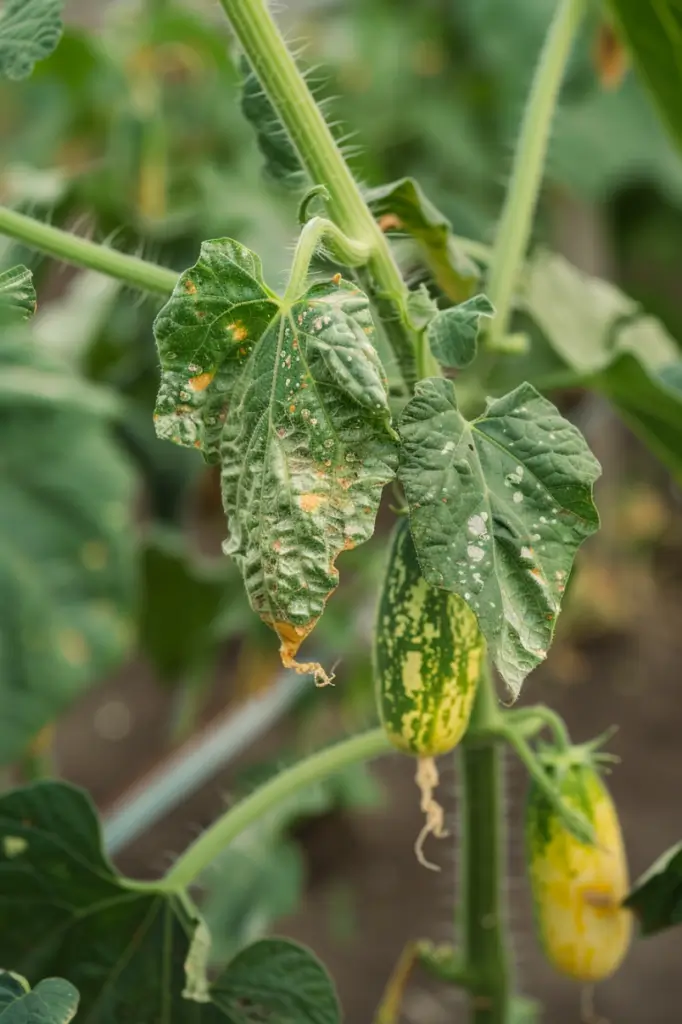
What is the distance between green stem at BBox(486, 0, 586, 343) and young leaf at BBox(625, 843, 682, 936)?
0.38m

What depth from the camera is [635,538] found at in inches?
114

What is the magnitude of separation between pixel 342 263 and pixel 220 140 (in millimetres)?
1984

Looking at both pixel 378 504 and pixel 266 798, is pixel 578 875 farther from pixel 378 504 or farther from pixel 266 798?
pixel 378 504

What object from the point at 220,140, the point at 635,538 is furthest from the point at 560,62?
the point at 635,538

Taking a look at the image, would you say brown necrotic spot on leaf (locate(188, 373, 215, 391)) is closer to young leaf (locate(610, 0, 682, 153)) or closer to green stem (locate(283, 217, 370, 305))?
green stem (locate(283, 217, 370, 305))

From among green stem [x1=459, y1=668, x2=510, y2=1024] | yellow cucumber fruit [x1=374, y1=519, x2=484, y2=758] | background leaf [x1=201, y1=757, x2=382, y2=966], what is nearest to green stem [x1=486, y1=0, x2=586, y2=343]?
yellow cucumber fruit [x1=374, y1=519, x2=484, y2=758]

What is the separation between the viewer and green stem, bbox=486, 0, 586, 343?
0.86m

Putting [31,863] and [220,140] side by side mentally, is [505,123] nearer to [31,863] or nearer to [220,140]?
[220,140]

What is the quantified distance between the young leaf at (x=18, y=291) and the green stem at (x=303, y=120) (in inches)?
6.7

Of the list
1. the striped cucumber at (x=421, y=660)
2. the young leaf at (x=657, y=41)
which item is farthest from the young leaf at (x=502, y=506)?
the young leaf at (x=657, y=41)

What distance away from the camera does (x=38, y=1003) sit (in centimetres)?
63

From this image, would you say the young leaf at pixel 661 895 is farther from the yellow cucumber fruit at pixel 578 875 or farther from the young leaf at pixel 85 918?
the young leaf at pixel 85 918

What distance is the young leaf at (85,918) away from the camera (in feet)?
2.72

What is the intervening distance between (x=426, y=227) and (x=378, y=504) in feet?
0.83
